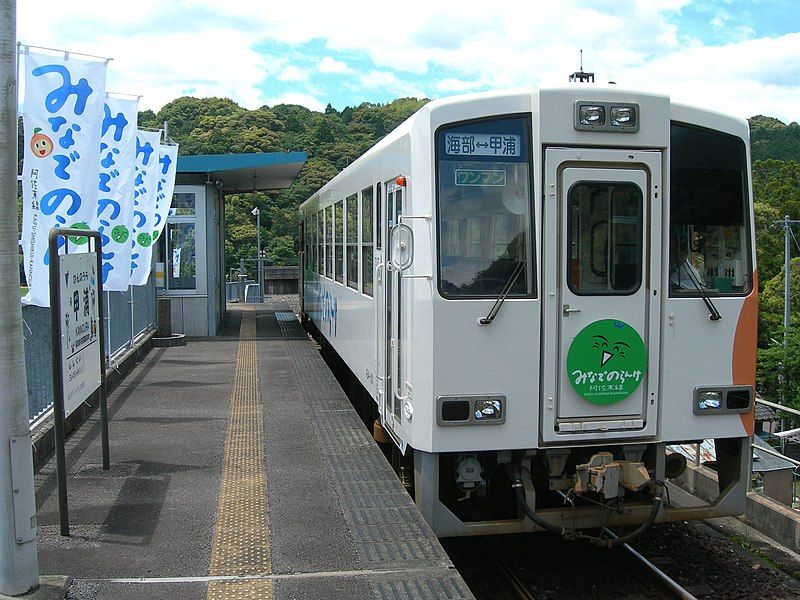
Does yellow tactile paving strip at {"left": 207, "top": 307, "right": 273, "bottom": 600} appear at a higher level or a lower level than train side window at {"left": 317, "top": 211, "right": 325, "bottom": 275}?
lower

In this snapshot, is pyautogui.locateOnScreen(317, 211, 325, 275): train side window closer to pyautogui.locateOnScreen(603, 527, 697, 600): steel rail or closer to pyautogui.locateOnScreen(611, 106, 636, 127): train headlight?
pyautogui.locateOnScreen(603, 527, 697, 600): steel rail

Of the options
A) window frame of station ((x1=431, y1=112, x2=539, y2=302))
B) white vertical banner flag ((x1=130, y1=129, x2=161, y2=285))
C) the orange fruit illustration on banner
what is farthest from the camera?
white vertical banner flag ((x1=130, y1=129, x2=161, y2=285))

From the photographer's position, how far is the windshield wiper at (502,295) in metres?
5.07

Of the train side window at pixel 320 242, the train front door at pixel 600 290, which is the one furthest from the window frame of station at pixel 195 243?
the train front door at pixel 600 290

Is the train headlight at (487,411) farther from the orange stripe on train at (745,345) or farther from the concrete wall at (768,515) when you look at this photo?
the concrete wall at (768,515)

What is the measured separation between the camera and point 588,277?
5254 millimetres

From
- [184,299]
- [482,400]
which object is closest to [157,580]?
[482,400]

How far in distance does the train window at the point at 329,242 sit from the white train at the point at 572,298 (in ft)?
18.4

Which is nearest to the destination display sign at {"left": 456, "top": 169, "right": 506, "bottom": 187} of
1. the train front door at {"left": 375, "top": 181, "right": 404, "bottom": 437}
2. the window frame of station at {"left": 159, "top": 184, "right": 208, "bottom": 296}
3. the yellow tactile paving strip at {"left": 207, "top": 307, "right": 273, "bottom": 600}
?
the train front door at {"left": 375, "top": 181, "right": 404, "bottom": 437}

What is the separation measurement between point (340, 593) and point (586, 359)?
6.98ft

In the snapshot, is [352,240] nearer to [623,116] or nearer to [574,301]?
[574,301]

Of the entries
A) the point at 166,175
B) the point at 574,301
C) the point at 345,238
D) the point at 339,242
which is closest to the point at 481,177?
the point at 574,301

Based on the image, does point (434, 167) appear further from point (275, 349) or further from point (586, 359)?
point (275, 349)

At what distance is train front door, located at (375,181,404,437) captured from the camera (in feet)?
19.3
